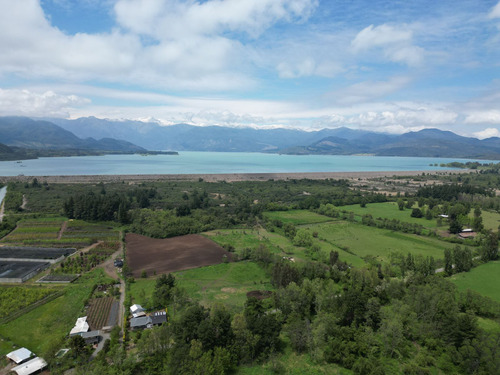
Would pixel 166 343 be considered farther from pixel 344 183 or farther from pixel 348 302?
pixel 344 183

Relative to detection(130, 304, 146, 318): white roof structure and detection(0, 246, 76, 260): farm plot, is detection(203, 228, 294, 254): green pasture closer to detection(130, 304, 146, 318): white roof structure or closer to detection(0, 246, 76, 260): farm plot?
→ detection(130, 304, 146, 318): white roof structure

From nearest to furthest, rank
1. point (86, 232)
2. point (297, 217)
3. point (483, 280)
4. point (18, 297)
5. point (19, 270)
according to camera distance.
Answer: point (18, 297), point (19, 270), point (483, 280), point (86, 232), point (297, 217)

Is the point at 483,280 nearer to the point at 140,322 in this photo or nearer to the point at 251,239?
the point at 251,239

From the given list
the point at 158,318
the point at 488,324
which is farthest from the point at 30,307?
the point at 488,324

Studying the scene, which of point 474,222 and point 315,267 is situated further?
point 474,222

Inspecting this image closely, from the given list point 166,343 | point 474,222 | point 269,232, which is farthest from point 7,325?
point 474,222

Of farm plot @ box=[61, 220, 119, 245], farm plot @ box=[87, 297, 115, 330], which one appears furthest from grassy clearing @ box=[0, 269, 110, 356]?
farm plot @ box=[61, 220, 119, 245]

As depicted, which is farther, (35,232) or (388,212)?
(388,212)
